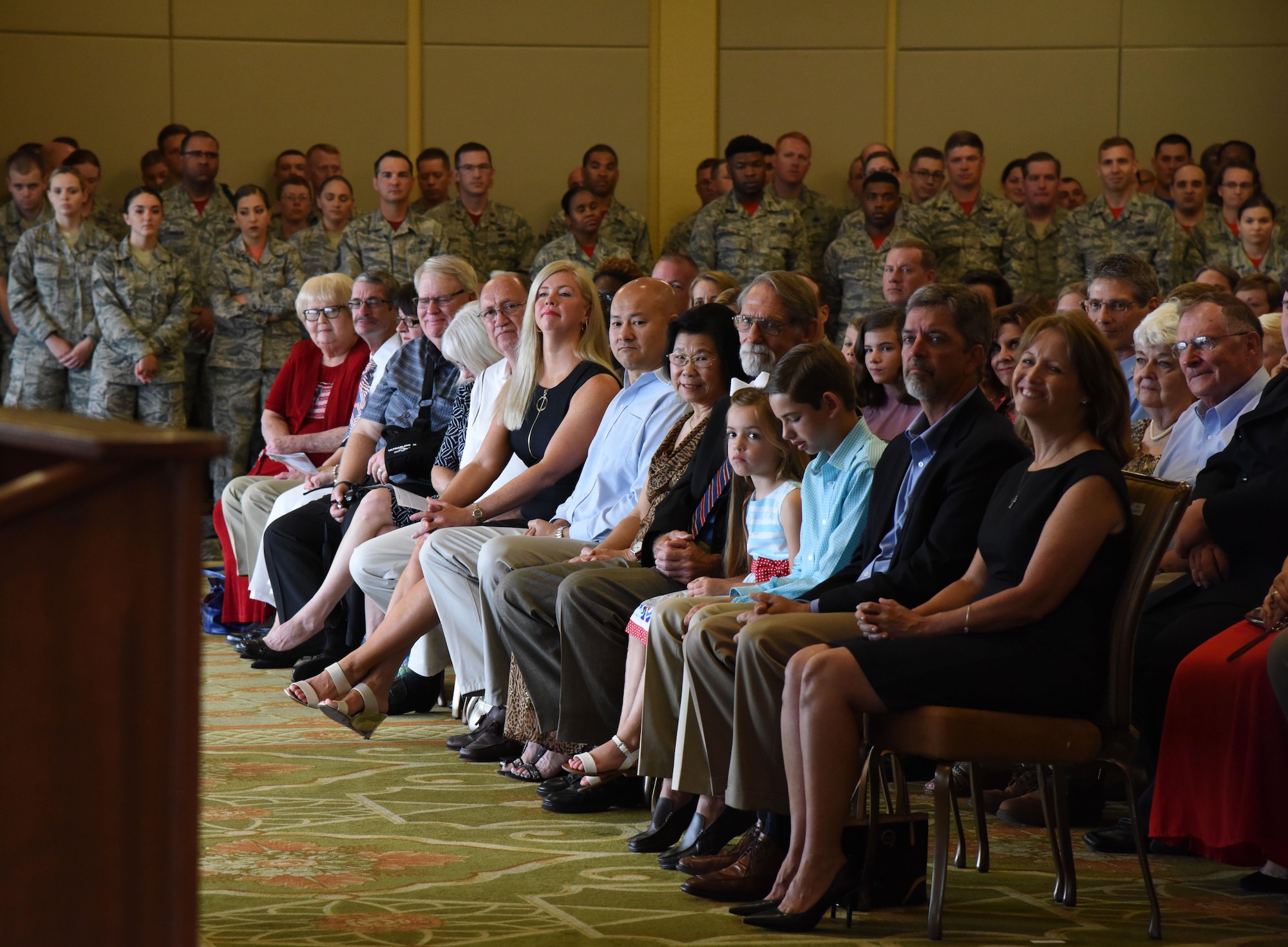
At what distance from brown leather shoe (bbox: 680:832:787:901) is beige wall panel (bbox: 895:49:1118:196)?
24.3 ft

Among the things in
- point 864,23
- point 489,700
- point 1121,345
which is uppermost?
point 864,23

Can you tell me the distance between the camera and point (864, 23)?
9.53 meters

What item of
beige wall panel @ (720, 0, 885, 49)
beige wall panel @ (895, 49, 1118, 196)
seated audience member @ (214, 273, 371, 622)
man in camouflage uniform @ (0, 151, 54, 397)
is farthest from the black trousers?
beige wall panel @ (895, 49, 1118, 196)

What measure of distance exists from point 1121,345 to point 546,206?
5.84 metres

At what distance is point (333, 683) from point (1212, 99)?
763 cm

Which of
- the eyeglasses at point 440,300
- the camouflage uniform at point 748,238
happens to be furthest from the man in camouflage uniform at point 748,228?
the eyeglasses at point 440,300

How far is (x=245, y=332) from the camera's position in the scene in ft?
25.8

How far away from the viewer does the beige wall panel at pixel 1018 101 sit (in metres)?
9.48

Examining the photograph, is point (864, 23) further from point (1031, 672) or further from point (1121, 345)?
point (1031, 672)

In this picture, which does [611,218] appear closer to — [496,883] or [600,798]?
[600,798]

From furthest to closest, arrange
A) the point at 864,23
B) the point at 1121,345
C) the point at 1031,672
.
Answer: the point at 864,23 → the point at 1121,345 → the point at 1031,672

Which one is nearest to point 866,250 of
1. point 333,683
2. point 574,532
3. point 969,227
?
point 969,227

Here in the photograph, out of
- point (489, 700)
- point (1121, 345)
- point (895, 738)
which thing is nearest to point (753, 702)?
point (895, 738)

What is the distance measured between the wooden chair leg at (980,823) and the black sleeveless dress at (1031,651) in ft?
1.12
